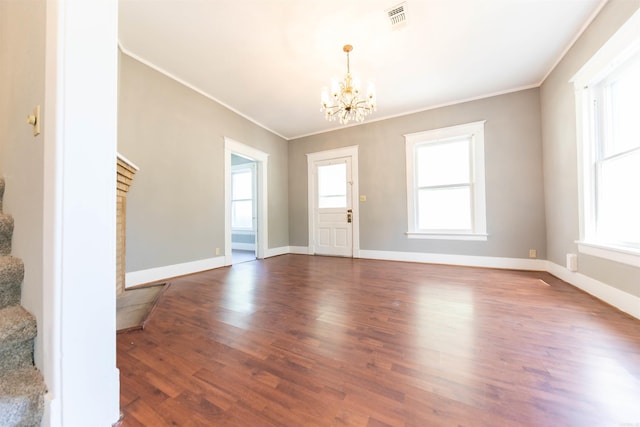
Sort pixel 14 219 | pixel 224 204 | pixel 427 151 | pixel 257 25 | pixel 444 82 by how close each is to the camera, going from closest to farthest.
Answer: pixel 14 219 < pixel 257 25 < pixel 444 82 < pixel 224 204 < pixel 427 151

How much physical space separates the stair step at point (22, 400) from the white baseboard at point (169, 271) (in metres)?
2.06

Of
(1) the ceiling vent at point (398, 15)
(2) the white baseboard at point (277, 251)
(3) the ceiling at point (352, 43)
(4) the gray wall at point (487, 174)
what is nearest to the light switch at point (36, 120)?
(3) the ceiling at point (352, 43)

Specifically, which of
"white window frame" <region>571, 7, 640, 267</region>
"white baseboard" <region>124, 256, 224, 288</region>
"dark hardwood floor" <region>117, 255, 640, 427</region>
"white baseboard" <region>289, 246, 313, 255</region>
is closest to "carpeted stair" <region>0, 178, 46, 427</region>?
"dark hardwood floor" <region>117, 255, 640, 427</region>

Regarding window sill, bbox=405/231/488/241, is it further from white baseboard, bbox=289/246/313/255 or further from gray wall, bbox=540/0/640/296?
white baseboard, bbox=289/246/313/255

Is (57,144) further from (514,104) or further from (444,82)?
(514,104)

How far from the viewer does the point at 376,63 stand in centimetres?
292

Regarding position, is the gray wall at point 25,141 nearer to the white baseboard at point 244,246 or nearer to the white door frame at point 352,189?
the white door frame at point 352,189

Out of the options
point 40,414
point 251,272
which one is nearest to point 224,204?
point 251,272

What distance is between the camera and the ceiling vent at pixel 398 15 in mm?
2112

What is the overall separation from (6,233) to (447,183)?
4.73 metres

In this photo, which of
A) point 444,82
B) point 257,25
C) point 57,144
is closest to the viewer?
point 57,144

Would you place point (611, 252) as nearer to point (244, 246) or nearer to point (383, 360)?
point (383, 360)

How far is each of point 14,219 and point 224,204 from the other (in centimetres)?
279

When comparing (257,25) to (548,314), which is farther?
(257,25)
